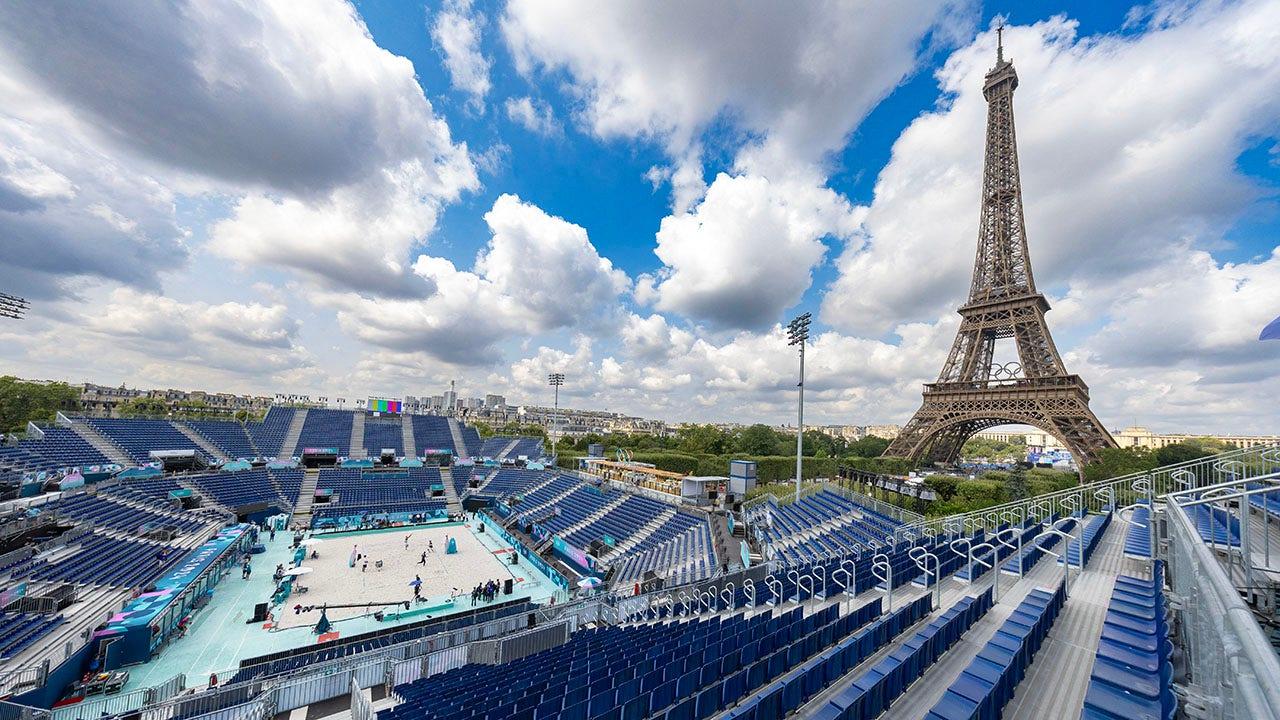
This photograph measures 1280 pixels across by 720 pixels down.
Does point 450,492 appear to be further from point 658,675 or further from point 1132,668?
point 1132,668

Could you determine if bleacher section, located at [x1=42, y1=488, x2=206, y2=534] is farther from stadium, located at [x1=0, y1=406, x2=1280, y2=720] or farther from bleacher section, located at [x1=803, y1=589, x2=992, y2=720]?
bleacher section, located at [x1=803, y1=589, x2=992, y2=720]

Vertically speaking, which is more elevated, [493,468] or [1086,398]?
[1086,398]

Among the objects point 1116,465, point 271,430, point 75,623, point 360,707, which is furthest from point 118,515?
point 1116,465

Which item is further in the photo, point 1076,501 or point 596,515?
point 596,515

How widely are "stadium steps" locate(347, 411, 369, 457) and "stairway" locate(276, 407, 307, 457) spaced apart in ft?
16.5

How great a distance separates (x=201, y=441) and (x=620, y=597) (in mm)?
50131

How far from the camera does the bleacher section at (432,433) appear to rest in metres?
57.5

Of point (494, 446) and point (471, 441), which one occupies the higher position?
point (471, 441)

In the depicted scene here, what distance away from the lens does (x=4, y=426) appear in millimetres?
50188

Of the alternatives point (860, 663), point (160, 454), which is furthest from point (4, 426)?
point (860, 663)

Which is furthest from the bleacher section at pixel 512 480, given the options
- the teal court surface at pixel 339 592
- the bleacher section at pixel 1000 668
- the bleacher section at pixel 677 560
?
the bleacher section at pixel 1000 668

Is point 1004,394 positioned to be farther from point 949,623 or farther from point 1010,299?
point 949,623

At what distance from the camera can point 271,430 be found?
51.6 meters

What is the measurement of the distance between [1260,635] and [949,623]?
246 inches
